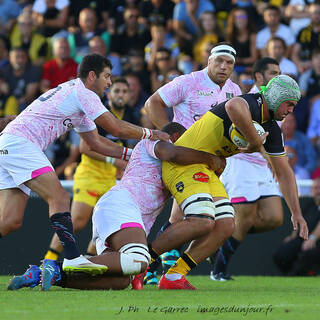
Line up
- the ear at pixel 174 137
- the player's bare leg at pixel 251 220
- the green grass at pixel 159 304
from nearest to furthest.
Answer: the green grass at pixel 159 304 < the ear at pixel 174 137 < the player's bare leg at pixel 251 220

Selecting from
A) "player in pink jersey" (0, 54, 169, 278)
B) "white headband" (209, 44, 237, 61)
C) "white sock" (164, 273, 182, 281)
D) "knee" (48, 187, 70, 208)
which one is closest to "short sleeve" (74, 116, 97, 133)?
"player in pink jersey" (0, 54, 169, 278)

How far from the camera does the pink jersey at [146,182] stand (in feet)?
26.4

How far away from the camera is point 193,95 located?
30.8 feet

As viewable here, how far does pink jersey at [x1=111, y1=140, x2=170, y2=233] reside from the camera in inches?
316

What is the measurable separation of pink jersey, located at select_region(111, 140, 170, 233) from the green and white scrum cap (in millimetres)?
1133

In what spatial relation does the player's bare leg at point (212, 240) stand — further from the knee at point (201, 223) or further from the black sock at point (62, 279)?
the black sock at point (62, 279)

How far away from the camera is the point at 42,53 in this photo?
52.7 ft

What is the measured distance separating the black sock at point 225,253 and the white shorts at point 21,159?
325 cm

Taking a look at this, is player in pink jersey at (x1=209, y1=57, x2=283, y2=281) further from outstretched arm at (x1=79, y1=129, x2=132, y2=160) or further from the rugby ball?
the rugby ball

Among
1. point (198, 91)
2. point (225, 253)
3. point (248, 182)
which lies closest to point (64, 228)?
point (198, 91)

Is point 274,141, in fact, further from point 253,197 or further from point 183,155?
point 253,197

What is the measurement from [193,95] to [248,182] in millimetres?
1551

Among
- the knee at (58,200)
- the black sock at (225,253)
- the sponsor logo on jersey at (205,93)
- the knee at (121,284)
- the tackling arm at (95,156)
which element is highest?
the sponsor logo on jersey at (205,93)

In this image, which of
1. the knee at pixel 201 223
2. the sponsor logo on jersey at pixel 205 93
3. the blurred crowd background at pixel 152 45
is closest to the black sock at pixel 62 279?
the knee at pixel 201 223
